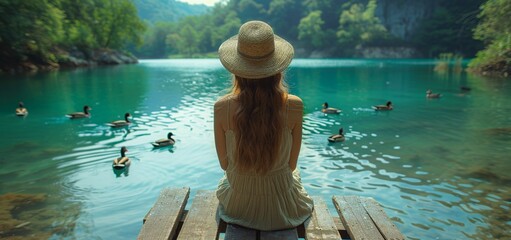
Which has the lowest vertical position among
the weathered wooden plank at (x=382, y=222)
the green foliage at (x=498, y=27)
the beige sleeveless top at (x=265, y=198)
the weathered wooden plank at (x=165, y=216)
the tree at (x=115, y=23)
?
the weathered wooden plank at (x=382, y=222)

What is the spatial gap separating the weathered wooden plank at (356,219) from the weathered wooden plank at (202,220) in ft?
3.57

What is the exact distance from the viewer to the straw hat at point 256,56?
8.87 ft

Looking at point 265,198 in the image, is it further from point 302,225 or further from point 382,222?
point 382,222

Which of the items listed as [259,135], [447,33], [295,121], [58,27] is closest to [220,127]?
[259,135]

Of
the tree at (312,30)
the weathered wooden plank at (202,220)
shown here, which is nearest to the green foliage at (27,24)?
the weathered wooden plank at (202,220)

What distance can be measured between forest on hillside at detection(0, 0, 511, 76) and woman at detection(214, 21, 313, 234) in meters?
28.7

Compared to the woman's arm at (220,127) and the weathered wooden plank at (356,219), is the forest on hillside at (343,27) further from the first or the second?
the woman's arm at (220,127)

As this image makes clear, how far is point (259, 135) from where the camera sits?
284 cm

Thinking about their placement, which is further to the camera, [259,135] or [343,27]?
[343,27]

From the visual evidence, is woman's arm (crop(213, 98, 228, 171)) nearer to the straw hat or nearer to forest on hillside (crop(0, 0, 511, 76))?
the straw hat

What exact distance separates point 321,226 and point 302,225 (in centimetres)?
15

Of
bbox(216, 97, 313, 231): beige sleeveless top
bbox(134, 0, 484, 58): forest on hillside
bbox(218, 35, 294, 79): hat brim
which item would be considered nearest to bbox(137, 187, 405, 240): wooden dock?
bbox(216, 97, 313, 231): beige sleeveless top

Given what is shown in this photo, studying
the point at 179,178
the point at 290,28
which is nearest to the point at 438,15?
the point at 290,28

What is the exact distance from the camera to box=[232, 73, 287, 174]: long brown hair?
277 cm
